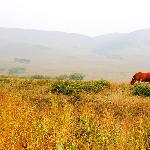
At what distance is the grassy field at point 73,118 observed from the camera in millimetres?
9234

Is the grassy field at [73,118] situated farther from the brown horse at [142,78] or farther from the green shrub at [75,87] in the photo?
the brown horse at [142,78]

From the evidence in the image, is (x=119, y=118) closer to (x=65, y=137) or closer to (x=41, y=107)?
(x=41, y=107)

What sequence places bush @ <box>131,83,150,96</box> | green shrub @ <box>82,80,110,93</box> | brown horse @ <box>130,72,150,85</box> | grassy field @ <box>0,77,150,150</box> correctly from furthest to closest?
brown horse @ <box>130,72,150,85</box>
green shrub @ <box>82,80,110,93</box>
bush @ <box>131,83,150,96</box>
grassy field @ <box>0,77,150,150</box>

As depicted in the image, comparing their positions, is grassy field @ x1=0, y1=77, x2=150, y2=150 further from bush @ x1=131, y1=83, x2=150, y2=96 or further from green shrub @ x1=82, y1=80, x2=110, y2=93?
bush @ x1=131, y1=83, x2=150, y2=96

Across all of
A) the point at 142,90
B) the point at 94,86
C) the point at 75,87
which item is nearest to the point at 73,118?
the point at 75,87

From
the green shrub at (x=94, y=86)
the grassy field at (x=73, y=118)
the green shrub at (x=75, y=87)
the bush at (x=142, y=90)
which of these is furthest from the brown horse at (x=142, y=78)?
the bush at (x=142, y=90)

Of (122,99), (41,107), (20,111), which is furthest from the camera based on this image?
(122,99)

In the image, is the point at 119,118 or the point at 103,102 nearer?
the point at 119,118

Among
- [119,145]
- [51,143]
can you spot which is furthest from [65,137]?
[119,145]

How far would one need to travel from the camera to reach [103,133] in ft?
35.4

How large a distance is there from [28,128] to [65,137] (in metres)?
1.55

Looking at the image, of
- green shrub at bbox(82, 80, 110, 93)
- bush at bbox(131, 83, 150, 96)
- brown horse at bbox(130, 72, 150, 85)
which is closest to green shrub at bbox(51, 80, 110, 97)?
green shrub at bbox(82, 80, 110, 93)

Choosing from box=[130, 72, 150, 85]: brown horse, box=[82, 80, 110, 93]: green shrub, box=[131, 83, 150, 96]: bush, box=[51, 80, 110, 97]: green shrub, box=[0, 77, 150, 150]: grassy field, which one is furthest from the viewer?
box=[130, 72, 150, 85]: brown horse

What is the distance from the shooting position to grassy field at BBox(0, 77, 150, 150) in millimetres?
9234
